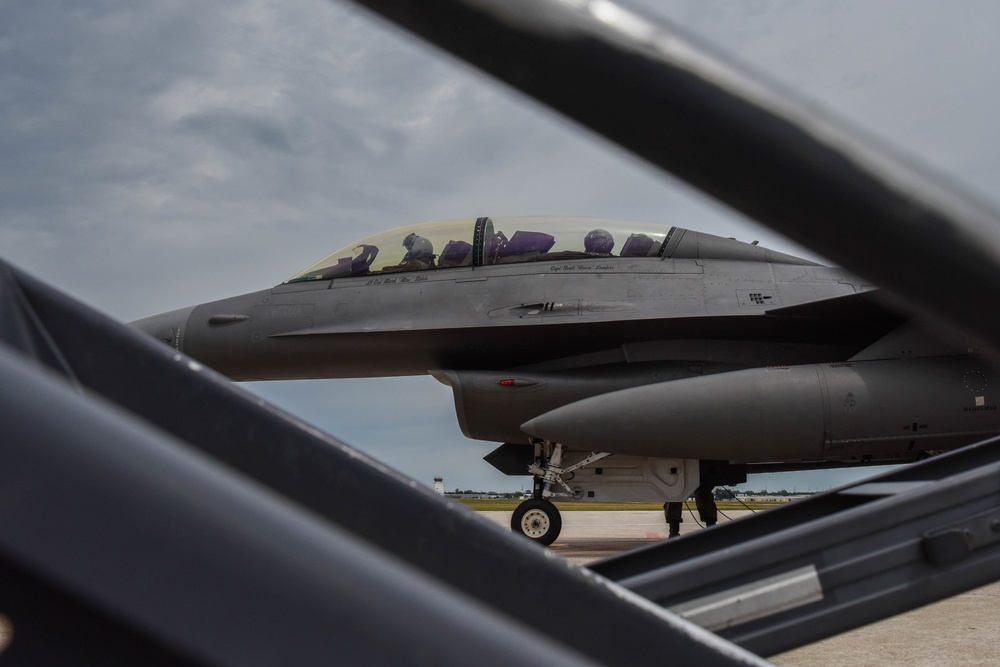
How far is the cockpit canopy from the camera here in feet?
24.9

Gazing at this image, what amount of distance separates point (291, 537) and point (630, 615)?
1.80 feet

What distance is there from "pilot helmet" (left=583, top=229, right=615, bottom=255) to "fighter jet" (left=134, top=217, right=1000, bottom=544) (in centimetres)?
1

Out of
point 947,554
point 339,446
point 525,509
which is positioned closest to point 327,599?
point 339,446

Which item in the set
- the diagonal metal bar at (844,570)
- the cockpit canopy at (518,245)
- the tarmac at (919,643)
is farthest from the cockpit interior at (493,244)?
the diagonal metal bar at (844,570)

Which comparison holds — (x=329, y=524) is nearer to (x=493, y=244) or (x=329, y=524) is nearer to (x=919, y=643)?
(x=919, y=643)

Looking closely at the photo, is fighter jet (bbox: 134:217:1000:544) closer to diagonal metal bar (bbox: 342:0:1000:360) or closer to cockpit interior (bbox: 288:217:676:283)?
cockpit interior (bbox: 288:217:676:283)

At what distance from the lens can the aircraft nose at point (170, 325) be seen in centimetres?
782

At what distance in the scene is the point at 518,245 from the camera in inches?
301

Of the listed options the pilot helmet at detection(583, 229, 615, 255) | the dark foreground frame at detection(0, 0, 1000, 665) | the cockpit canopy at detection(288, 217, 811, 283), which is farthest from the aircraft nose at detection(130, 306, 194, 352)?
the dark foreground frame at detection(0, 0, 1000, 665)

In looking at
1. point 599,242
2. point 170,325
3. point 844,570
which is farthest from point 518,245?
point 844,570

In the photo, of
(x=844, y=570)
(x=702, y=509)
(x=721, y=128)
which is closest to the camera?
(x=721, y=128)

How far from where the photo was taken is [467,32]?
0.49 meters

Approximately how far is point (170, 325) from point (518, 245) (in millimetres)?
3402

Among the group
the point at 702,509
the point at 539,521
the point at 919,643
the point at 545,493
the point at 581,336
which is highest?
the point at 581,336
